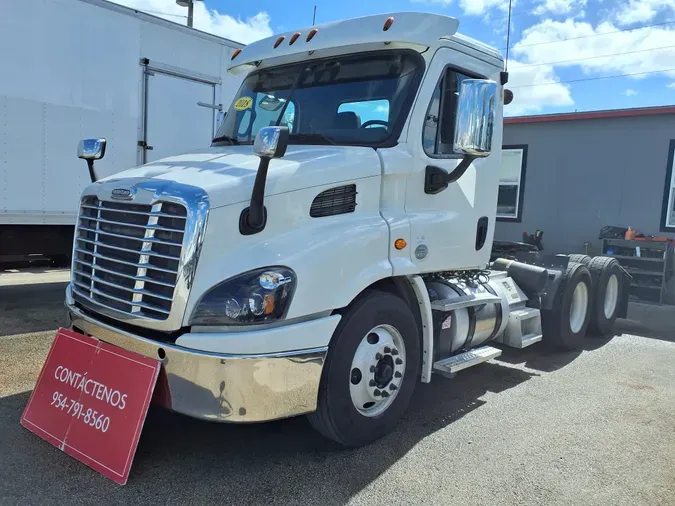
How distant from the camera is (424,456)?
3.73 metres

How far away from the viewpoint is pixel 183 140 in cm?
835

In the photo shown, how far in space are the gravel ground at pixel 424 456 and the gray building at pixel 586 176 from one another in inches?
259

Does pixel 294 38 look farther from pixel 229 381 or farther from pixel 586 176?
pixel 586 176

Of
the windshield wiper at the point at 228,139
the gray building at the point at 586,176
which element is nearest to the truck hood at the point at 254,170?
the windshield wiper at the point at 228,139

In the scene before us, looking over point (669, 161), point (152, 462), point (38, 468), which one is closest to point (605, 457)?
point (152, 462)

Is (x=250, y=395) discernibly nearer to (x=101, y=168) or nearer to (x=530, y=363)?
(x=530, y=363)

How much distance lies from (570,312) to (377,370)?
3788mm

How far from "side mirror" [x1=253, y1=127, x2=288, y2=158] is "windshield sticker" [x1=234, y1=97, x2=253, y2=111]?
1829mm

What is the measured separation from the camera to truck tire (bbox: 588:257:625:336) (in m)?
7.21

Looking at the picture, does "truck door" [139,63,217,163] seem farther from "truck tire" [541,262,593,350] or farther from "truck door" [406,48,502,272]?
"truck tire" [541,262,593,350]

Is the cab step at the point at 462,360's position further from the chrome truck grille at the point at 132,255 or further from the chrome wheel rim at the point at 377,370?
the chrome truck grille at the point at 132,255

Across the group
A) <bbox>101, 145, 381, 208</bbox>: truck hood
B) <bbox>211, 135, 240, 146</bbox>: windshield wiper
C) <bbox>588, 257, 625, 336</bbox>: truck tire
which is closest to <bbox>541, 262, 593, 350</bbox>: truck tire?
<bbox>588, 257, 625, 336</bbox>: truck tire

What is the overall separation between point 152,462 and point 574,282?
505cm

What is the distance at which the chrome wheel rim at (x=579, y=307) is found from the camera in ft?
22.4
